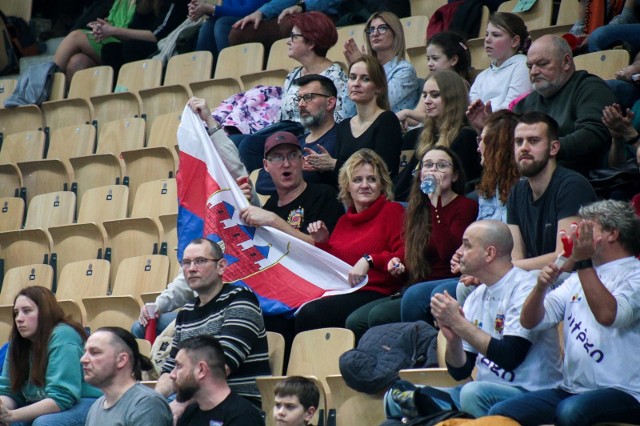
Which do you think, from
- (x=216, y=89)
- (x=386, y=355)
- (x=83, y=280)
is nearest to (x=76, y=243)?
(x=83, y=280)

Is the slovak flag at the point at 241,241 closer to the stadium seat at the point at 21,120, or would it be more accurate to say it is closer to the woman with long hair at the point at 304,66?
the woman with long hair at the point at 304,66

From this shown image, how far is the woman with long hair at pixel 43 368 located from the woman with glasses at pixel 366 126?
1630 mm

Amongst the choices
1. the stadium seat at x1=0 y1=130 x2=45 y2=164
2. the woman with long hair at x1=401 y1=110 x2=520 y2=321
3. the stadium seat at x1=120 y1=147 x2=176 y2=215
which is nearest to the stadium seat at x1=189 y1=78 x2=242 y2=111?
the stadium seat at x1=120 y1=147 x2=176 y2=215

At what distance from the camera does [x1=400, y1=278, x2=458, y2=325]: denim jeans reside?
5348mm

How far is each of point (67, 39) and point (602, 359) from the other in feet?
23.4

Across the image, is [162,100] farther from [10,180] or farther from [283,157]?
[283,157]

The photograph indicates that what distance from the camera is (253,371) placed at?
5469 mm

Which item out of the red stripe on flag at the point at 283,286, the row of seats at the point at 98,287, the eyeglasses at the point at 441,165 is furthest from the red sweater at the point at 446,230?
the row of seats at the point at 98,287

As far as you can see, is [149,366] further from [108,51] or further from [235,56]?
[108,51]

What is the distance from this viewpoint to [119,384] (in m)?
5.14

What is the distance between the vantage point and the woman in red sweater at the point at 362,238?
5.85m

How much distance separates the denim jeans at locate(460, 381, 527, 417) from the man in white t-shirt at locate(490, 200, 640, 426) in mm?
125

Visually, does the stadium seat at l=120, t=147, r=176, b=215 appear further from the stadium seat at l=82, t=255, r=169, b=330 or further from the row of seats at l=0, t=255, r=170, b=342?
the stadium seat at l=82, t=255, r=169, b=330

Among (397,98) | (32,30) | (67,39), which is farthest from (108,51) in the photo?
(397,98)
